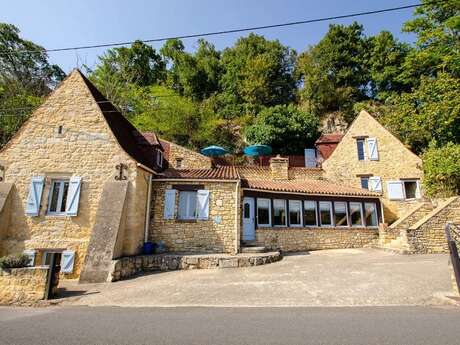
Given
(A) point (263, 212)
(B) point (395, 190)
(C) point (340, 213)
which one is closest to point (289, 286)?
(A) point (263, 212)

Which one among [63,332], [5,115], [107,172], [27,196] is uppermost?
[5,115]

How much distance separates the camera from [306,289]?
6898mm

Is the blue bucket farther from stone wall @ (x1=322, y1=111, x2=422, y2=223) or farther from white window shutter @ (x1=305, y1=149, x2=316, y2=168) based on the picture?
white window shutter @ (x1=305, y1=149, x2=316, y2=168)

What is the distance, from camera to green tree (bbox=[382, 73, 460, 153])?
56.2ft

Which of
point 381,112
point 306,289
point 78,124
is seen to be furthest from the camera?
point 381,112

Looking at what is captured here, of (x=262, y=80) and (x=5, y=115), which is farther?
(x=262, y=80)

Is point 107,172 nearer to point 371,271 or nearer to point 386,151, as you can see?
point 371,271

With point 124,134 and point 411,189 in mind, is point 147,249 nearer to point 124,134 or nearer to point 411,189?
point 124,134

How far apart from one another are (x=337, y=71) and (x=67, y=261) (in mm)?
35277

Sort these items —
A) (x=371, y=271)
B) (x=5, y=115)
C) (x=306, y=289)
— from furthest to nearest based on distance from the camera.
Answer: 1. (x=5, y=115)
2. (x=371, y=271)
3. (x=306, y=289)

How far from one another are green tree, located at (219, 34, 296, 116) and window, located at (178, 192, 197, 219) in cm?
2232

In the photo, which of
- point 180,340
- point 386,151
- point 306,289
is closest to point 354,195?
point 386,151

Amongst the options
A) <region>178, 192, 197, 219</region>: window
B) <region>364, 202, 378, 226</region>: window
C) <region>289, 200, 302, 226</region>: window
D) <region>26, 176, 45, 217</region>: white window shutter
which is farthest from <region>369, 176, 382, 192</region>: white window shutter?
<region>26, 176, 45, 217</region>: white window shutter

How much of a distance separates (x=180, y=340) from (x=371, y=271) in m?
7.52
